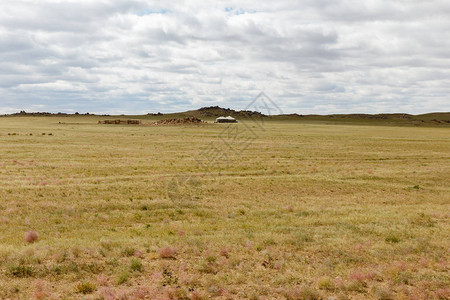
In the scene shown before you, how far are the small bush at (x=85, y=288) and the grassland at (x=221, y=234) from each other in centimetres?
5

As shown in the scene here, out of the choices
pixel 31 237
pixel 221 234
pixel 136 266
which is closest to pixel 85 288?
pixel 136 266

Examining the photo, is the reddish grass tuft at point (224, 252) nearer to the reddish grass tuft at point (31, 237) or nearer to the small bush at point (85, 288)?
the small bush at point (85, 288)

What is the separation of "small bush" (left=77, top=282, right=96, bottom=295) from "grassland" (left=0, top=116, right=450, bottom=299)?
5cm

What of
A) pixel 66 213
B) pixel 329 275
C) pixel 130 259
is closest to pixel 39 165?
pixel 66 213

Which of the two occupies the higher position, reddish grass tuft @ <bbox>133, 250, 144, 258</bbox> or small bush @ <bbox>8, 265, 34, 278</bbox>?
small bush @ <bbox>8, 265, 34, 278</bbox>

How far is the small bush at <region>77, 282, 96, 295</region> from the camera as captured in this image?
32.7 ft

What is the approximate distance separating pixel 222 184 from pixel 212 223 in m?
10.4

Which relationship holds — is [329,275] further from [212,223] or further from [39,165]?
[39,165]

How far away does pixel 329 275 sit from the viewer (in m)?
11.3

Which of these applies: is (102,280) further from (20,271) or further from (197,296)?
(197,296)

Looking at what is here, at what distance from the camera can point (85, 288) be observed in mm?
10000

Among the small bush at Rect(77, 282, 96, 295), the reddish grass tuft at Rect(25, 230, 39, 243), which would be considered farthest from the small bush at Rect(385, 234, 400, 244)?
the reddish grass tuft at Rect(25, 230, 39, 243)

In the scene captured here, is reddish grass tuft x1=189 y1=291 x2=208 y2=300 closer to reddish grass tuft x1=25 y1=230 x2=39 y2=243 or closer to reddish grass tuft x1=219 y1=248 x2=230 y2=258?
reddish grass tuft x1=219 y1=248 x2=230 y2=258

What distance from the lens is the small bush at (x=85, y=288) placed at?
996 centimetres
